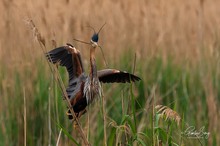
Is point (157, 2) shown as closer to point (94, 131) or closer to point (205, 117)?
point (205, 117)

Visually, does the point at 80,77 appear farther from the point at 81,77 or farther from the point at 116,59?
the point at 116,59

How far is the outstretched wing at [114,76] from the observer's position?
6.89ft

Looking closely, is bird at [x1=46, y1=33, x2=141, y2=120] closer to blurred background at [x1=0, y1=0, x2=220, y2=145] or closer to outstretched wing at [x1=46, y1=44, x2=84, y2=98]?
outstretched wing at [x1=46, y1=44, x2=84, y2=98]

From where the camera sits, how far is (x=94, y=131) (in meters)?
3.77

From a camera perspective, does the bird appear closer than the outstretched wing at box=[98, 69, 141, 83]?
Yes

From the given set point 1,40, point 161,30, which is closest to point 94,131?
point 1,40

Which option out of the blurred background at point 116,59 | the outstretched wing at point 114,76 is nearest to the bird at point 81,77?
the outstretched wing at point 114,76

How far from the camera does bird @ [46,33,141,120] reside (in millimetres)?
1947

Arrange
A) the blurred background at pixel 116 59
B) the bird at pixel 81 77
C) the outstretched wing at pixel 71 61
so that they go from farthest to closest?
1. the blurred background at pixel 116 59
2. the outstretched wing at pixel 71 61
3. the bird at pixel 81 77

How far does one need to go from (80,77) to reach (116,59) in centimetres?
304

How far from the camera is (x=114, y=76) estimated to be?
7.20 ft

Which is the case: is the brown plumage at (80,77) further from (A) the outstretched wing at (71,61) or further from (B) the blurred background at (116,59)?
(B) the blurred background at (116,59)

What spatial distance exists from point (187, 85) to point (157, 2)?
1.75 metres

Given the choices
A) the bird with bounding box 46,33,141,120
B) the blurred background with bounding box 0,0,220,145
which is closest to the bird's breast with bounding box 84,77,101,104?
the bird with bounding box 46,33,141,120
